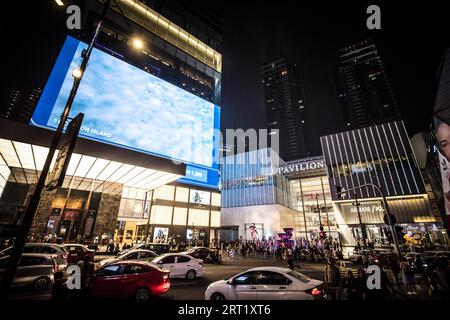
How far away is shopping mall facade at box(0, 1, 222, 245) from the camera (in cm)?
1604

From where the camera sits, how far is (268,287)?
6449 millimetres

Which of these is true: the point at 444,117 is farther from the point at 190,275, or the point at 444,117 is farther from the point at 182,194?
the point at 182,194

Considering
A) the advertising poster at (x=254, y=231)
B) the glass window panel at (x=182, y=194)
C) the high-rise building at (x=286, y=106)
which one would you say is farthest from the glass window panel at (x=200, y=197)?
the high-rise building at (x=286, y=106)

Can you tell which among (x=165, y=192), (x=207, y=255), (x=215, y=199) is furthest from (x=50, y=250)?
(x=215, y=199)

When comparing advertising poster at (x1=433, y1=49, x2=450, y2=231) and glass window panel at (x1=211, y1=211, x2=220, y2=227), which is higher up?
advertising poster at (x1=433, y1=49, x2=450, y2=231)

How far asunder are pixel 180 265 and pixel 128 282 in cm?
520

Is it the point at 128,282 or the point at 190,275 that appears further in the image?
the point at 190,275

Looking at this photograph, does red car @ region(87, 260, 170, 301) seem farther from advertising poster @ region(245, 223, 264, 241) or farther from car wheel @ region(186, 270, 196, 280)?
advertising poster @ region(245, 223, 264, 241)

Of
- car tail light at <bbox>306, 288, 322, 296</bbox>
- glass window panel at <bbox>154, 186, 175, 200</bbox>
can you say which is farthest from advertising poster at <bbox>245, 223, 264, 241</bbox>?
car tail light at <bbox>306, 288, 322, 296</bbox>

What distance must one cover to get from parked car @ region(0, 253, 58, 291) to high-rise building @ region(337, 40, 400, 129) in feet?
393

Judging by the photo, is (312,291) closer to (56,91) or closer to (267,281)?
(267,281)

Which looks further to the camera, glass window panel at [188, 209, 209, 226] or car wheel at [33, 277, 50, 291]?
glass window panel at [188, 209, 209, 226]

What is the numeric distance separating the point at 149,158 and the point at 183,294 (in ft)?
38.1
